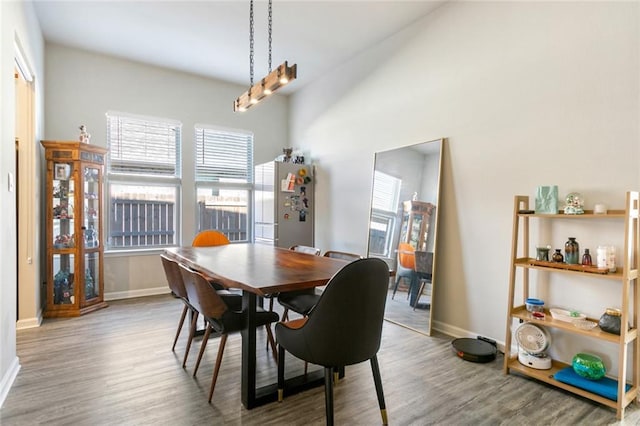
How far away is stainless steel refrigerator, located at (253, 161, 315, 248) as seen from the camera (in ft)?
16.0

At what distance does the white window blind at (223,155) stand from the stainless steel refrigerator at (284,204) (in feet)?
1.21

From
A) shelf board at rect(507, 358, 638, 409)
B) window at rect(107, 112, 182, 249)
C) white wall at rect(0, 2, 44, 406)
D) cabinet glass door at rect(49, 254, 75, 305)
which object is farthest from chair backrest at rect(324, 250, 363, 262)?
cabinet glass door at rect(49, 254, 75, 305)

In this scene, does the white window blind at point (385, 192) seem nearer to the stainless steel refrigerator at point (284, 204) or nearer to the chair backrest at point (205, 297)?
the stainless steel refrigerator at point (284, 204)

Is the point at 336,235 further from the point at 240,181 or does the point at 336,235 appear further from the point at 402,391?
the point at 402,391

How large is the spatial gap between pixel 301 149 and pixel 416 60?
2.45 m

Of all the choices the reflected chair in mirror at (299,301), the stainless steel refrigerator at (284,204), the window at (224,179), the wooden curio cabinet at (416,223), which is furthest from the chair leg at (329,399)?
the window at (224,179)

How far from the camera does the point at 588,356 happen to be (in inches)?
90.1

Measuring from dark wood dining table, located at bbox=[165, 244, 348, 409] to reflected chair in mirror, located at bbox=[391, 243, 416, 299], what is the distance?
1.25 meters

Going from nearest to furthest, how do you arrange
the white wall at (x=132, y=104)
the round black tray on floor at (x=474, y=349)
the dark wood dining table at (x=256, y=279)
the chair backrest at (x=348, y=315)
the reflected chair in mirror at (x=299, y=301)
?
the chair backrest at (x=348, y=315)
the dark wood dining table at (x=256, y=279)
the reflected chair in mirror at (x=299, y=301)
the round black tray on floor at (x=474, y=349)
the white wall at (x=132, y=104)

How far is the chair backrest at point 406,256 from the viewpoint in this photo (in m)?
3.57

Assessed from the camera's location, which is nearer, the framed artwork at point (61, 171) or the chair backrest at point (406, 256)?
the chair backrest at point (406, 256)

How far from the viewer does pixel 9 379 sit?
7.46 ft

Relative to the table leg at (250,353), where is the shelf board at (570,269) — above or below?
above

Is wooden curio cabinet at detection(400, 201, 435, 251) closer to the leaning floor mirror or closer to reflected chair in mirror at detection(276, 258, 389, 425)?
the leaning floor mirror
